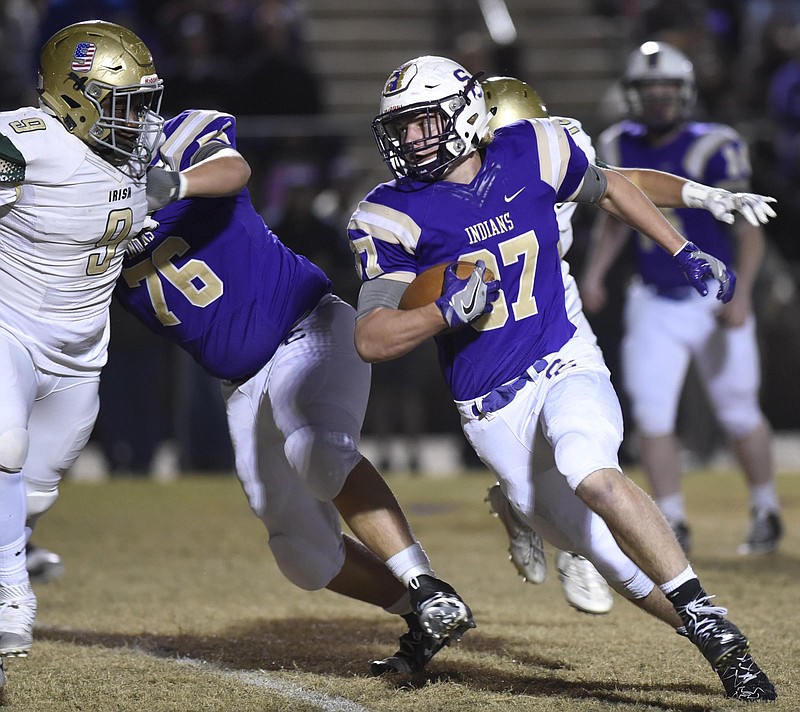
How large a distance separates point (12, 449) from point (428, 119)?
1.52 meters

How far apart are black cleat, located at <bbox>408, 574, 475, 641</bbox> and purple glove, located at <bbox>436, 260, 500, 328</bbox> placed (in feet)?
2.63

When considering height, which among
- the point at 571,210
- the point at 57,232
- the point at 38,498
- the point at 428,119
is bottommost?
the point at 38,498

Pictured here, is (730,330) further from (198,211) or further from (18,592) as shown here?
(18,592)

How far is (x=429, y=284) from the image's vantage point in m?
3.76

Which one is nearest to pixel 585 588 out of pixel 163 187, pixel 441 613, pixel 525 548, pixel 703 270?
pixel 525 548

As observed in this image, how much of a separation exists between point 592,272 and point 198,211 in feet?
10.1

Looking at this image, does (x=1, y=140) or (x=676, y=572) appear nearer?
(x=676, y=572)

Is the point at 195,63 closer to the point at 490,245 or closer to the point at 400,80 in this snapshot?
the point at 400,80

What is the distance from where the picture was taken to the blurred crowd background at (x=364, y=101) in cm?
980

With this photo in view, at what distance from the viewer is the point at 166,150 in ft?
14.2

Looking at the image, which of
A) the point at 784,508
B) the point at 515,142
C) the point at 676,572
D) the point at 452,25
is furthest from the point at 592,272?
the point at 452,25

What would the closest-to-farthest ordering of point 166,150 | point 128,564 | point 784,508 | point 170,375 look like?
1. point 166,150
2. point 128,564
3. point 784,508
4. point 170,375

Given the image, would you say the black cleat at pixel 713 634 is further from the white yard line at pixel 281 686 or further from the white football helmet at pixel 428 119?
the white football helmet at pixel 428 119

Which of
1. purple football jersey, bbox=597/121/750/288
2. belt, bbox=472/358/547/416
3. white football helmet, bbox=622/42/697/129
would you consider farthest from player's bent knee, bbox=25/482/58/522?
white football helmet, bbox=622/42/697/129
